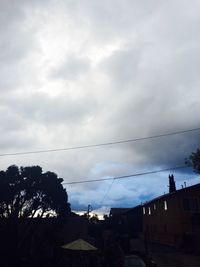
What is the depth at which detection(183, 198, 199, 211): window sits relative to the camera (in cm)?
4034

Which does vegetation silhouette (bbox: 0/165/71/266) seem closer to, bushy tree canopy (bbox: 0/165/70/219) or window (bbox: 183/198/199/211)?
bushy tree canopy (bbox: 0/165/70/219)

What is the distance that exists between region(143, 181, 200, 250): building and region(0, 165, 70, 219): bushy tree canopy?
33.5 feet

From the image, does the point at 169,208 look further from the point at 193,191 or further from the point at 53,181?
the point at 53,181

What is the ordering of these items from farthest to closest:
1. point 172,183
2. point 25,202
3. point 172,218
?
point 172,183, point 172,218, point 25,202

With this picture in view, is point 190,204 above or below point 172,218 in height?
above

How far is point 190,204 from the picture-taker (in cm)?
4081

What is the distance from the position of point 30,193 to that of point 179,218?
18328mm

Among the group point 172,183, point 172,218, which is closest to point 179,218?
point 172,218

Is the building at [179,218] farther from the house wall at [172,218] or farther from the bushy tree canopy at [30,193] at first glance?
the bushy tree canopy at [30,193]

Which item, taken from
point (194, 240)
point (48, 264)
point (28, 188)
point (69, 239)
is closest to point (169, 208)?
point (194, 240)

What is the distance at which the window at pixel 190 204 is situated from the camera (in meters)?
40.3

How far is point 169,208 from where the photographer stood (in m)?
44.3

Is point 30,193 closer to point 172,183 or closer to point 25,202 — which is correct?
point 25,202

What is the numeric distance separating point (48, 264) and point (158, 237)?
1059 inches
